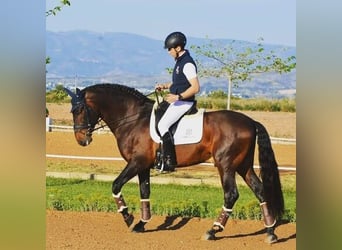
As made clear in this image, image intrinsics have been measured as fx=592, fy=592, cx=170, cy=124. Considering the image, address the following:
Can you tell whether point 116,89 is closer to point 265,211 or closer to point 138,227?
point 138,227

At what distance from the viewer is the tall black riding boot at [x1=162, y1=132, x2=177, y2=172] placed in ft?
16.6

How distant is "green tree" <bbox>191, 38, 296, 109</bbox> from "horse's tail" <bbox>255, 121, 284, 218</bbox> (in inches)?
74.8

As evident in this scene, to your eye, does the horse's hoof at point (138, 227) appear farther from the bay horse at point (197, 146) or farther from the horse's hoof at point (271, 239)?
the horse's hoof at point (271, 239)

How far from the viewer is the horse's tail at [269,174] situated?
4.94m

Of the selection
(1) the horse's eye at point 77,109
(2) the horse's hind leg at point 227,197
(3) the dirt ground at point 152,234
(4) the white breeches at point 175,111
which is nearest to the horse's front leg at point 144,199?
(3) the dirt ground at point 152,234

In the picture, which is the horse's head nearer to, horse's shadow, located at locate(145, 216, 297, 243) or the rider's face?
the rider's face

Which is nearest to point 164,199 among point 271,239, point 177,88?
point 271,239

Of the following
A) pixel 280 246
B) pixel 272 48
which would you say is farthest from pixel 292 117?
→ pixel 280 246

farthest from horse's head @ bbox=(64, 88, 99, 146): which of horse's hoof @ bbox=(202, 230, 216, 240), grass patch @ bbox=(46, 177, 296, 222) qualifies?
→ horse's hoof @ bbox=(202, 230, 216, 240)

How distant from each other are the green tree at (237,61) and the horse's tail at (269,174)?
190 cm

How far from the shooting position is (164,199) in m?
6.77
